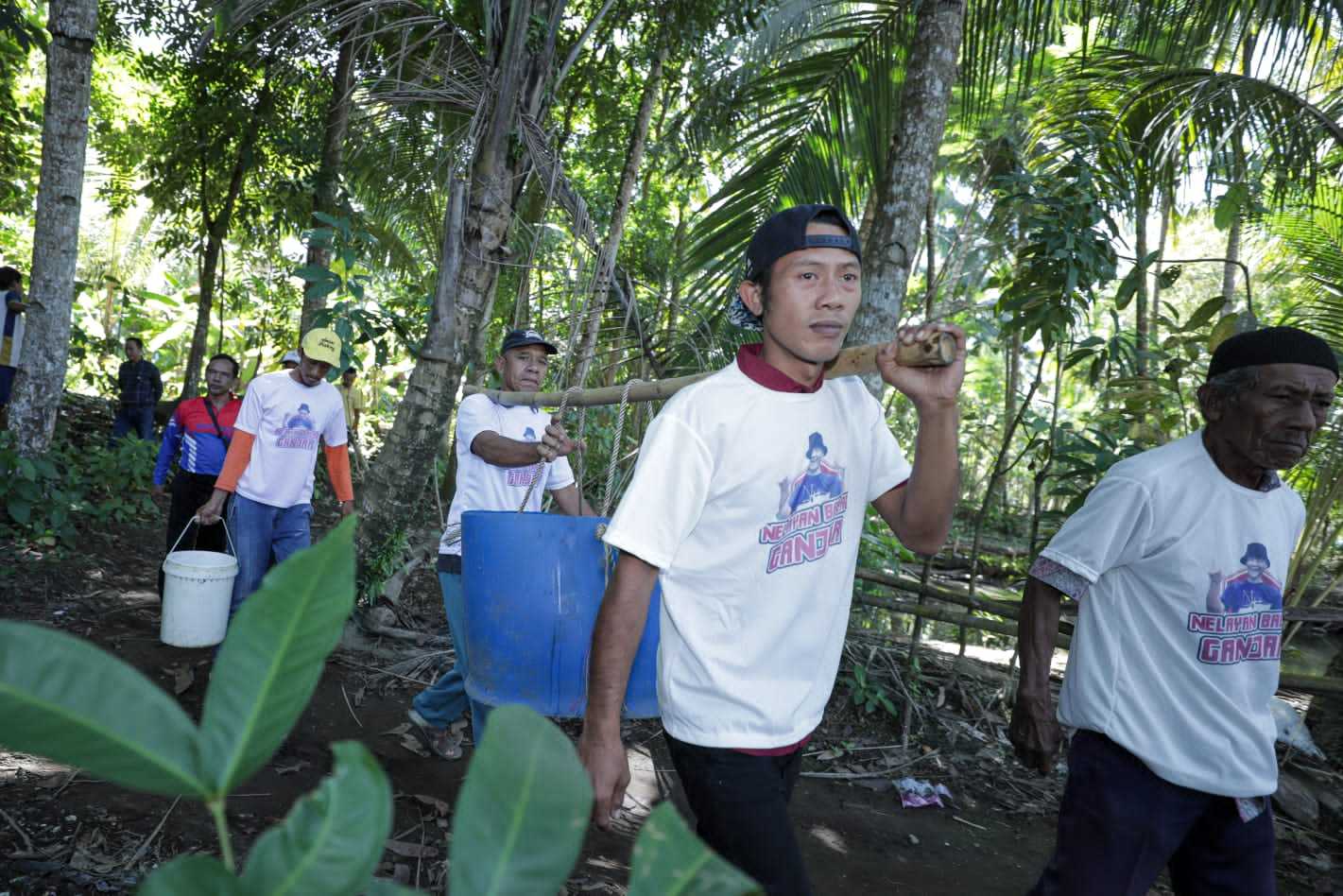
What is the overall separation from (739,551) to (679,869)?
52.5 inches

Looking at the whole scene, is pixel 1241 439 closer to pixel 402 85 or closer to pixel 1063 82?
pixel 1063 82

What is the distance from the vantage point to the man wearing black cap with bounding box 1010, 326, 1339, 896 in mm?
2021

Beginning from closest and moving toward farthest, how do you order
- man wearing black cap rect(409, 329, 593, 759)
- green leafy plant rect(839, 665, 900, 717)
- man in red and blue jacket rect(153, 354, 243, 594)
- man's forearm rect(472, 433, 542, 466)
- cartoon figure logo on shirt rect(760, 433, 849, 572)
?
1. cartoon figure logo on shirt rect(760, 433, 849, 572)
2. man wearing black cap rect(409, 329, 593, 759)
3. man's forearm rect(472, 433, 542, 466)
4. green leafy plant rect(839, 665, 900, 717)
5. man in red and blue jacket rect(153, 354, 243, 594)

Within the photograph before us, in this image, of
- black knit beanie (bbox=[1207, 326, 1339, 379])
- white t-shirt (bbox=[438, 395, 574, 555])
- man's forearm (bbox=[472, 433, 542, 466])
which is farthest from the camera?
white t-shirt (bbox=[438, 395, 574, 555])

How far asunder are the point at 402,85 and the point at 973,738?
407cm

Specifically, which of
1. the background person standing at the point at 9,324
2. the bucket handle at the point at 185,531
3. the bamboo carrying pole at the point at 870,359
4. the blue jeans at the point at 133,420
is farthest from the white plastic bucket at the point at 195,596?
the blue jeans at the point at 133,420

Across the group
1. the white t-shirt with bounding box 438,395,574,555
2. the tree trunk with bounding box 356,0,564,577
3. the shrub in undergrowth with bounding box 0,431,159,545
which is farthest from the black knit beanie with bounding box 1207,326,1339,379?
the shrub in undergrowth with bounding box 0,431,159,545

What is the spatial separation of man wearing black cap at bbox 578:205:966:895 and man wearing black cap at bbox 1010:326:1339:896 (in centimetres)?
54

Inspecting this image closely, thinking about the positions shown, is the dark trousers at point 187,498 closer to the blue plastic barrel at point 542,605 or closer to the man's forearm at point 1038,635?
the blue plastic barrel at point 542,605

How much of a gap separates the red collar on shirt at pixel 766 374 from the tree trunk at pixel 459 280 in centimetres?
305

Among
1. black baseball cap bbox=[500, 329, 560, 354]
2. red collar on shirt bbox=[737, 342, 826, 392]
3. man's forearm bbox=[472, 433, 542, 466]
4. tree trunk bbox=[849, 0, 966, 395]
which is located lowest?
man's forearm bbox=[472, 433, 542, 466]

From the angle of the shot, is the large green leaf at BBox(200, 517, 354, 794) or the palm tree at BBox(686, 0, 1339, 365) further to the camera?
the palm tree at BBox(686, 0, 1339, 365)

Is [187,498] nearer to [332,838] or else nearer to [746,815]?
[746,815]

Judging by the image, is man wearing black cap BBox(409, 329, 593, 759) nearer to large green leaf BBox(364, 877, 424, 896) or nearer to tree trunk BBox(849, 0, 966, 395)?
tree trunk BBox(849, 0, 966, 395)
